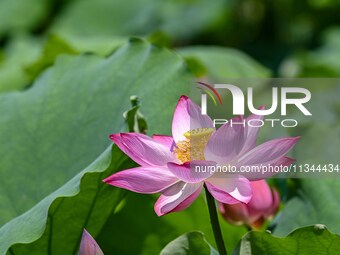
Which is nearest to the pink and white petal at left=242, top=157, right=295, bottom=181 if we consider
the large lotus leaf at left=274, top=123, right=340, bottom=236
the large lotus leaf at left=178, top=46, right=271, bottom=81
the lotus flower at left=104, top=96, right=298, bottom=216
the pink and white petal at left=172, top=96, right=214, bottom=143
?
the lotus flower at left=104, top=96, right=298, bottom=216

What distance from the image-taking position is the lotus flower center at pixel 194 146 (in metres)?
0.92

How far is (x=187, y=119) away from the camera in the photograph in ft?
3.20

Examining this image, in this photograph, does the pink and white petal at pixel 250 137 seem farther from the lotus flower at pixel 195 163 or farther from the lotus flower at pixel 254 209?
the lotus flower at pixel 254 209

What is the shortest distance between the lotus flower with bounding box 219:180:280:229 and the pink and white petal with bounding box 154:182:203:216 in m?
0.28

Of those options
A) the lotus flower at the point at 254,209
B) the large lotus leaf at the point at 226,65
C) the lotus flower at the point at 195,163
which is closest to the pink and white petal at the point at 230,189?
the lotus flower at the point at 195,163

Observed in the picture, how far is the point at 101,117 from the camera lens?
4.10 feet

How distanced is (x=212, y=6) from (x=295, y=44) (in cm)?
39

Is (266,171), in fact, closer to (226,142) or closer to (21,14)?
(226,142)

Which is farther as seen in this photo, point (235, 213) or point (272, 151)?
point (235, 213)

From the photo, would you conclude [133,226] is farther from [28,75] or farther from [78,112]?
[28,75]

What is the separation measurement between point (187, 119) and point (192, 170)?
14 cm

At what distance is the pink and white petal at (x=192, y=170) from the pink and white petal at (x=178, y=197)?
0.04 feet

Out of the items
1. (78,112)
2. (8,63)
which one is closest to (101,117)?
(78,112)

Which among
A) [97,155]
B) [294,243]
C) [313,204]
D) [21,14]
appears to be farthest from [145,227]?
[21,14]
